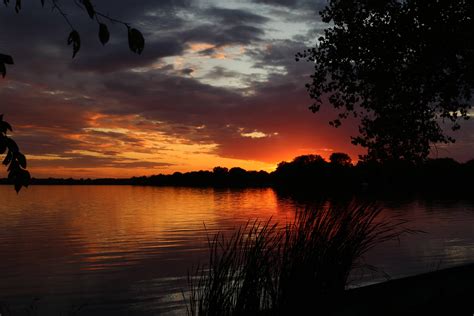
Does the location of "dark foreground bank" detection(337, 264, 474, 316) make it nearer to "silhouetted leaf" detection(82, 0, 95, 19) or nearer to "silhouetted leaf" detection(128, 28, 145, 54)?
"silhouetted leaf" detection(128, 28, 145, 54)

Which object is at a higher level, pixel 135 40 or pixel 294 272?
pixel 135 40

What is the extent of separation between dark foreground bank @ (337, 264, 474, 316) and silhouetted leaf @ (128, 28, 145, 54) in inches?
142

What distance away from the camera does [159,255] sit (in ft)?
90.9

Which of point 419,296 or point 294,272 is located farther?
point 294,272

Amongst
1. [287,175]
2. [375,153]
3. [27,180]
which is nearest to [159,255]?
[375,153]

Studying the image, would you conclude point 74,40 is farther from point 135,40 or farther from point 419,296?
point 419,296

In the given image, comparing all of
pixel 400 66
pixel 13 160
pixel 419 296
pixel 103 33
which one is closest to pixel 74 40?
pixel 103 33

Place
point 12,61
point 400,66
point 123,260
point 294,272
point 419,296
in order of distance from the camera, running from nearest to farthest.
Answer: point 12,61
point 419,296
point 294,272
point 400,66
point 123,260

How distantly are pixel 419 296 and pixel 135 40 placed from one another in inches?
185

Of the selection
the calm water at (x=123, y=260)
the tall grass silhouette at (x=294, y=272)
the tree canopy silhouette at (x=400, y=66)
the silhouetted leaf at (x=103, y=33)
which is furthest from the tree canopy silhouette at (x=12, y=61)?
the tree canopy silhouette at (x=400, y=66)

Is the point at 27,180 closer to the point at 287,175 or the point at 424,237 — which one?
the point at 424,237

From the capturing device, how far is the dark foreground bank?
4.98 metres

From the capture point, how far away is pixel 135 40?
2.33 metres

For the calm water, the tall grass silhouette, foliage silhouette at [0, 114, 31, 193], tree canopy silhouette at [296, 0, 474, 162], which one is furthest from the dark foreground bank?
tree canopy silhouette at [296, 0, 474, 162]
